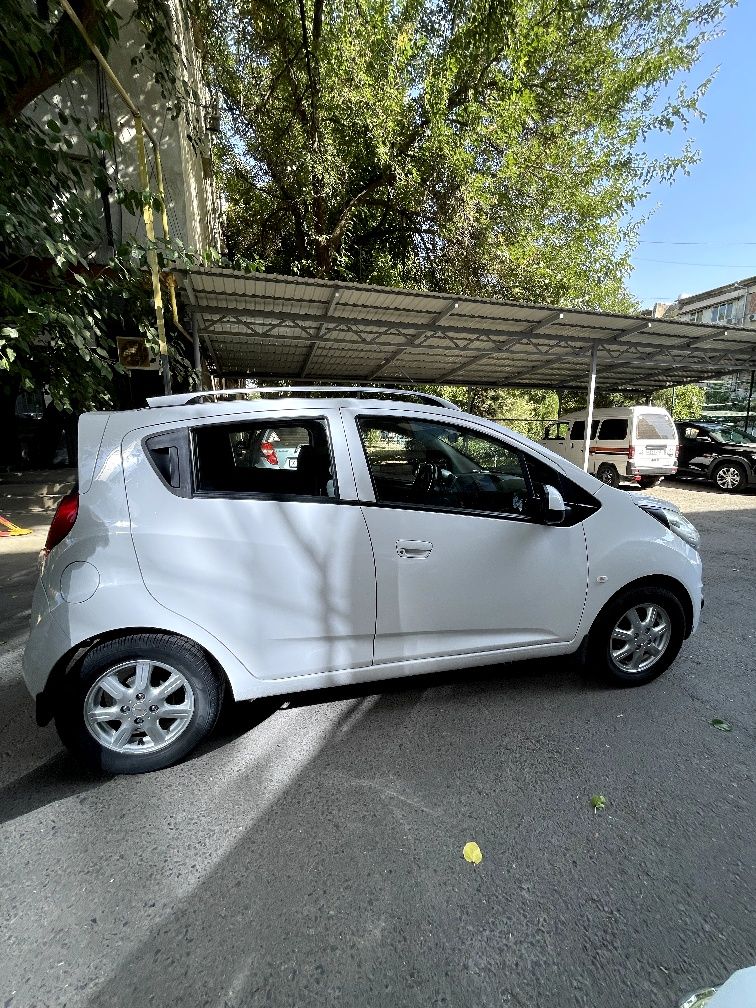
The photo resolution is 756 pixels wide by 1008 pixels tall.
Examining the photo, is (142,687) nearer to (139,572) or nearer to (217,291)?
(139,572)

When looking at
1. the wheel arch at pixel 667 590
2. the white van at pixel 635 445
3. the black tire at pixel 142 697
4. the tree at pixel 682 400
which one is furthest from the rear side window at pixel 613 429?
the tree at pixel 682 400

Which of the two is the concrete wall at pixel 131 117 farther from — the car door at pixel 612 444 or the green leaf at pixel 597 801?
the car door at pixel 612 444

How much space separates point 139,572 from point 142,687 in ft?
1.74

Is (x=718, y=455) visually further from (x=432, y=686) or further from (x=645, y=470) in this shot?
(x=432, y=686)

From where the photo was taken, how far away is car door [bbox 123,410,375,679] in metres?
2.17

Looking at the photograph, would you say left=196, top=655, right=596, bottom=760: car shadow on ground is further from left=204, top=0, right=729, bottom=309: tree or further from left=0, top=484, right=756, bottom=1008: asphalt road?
left=204, top=0, right=729, bottom=309: tree

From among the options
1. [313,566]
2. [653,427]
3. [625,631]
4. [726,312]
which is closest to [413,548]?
[313,566]

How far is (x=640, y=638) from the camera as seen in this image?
298 centimetres

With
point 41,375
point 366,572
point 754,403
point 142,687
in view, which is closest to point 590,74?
point 41,375

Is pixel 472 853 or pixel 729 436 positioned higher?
pixel 729 436

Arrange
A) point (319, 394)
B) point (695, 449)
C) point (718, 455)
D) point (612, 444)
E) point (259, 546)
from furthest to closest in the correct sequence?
point (695, 449), point (612, 444), point (718, 455), point (319, 394), point (259, 546)

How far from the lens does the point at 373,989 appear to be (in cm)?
142

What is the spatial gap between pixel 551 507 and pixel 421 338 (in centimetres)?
838

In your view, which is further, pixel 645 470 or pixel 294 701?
pixel 645 470
